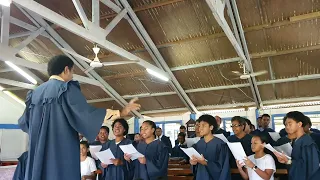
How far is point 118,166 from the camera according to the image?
3551mm

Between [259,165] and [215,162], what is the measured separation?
18.7 inches

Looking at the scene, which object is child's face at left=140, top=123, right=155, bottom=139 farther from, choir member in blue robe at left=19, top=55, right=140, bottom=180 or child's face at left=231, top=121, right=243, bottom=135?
choir member in blue robe at left=19, top=55, right=140, bottom=180

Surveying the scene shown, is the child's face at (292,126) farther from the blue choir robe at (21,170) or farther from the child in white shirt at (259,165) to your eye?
the blue choir robe at (21,170)

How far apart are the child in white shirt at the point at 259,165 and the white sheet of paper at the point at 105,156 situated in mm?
1460

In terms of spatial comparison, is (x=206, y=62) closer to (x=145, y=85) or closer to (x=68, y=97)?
(x=145, y=85)

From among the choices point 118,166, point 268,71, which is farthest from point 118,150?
point 268,71

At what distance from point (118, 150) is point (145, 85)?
5.35 metres

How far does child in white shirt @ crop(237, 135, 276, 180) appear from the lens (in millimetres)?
2840

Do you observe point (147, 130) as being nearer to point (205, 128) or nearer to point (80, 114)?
point (205, 128)

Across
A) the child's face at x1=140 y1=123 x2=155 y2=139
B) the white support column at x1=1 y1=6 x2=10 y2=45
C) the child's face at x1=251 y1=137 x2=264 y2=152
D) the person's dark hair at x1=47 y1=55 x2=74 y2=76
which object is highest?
the white support column at x1=1 y1=6 x2=10 y2=45

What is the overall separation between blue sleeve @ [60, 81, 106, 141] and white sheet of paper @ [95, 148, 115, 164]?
1.47 meters

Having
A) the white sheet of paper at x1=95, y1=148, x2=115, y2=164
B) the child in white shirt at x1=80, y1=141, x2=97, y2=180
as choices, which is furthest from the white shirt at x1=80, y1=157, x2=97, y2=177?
the white sheet of paper at x1=95, y1=148, x2=115, y2=164

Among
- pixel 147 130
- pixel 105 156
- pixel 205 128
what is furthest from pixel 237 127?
pixel 105 156

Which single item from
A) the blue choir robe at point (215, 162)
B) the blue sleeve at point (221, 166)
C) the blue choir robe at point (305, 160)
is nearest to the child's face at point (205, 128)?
the blue choir robe at point (215, 162)
